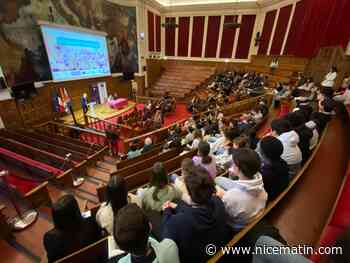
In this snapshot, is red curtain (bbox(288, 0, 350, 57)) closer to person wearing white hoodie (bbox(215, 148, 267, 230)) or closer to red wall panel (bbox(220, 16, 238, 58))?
red wall panel (bbox(220, 16, 238, 58))

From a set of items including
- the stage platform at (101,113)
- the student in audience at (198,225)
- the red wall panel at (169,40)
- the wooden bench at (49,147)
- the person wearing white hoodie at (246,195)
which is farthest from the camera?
the red wall panel at (169,40)

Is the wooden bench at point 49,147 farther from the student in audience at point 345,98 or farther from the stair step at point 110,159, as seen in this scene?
the student in audience at point 345,98

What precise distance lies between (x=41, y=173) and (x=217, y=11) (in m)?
13.5

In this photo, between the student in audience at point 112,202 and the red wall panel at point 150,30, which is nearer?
the student in audience at point 112,202

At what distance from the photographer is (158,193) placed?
149 centimetres

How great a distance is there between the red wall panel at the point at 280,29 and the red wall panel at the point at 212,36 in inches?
Result: 150

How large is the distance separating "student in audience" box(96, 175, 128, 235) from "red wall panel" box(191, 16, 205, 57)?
13.3 m

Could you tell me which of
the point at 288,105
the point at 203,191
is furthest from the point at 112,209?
the point at 288,105

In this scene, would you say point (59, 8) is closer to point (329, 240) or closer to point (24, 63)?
point (24, 63)

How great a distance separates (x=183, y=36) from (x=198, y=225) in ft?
46.1

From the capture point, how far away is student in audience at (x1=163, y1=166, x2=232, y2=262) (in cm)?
91

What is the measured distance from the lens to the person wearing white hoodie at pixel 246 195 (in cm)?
117

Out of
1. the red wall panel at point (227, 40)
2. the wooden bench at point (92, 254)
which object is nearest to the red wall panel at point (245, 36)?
the red wall panel at point (227, 40)

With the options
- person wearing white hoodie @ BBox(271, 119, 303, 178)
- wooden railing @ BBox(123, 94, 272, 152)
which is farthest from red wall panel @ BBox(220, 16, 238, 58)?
person wearing white hoodie @ BBox(271, 119, 303, 178)
